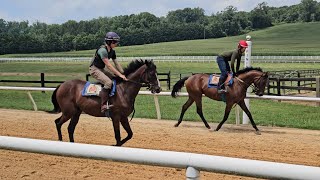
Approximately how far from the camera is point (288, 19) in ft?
593

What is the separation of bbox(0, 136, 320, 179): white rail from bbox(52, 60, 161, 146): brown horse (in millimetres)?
5270

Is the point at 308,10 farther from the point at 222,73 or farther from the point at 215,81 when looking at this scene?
the point at 222,73

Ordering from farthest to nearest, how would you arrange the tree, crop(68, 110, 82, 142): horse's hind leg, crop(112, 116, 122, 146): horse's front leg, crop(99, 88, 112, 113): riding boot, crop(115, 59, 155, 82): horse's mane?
the tree < crop(68, 110, 82, 142): horse's hind leg < crop(115, 59, 155, 82): horse's mane < crop(99, 88, 112, 113): riding boot < crop(112, 116, 122, 146): horse's front leg

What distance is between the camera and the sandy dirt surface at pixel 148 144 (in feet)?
22.4

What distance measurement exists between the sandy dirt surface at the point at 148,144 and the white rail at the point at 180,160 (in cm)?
313

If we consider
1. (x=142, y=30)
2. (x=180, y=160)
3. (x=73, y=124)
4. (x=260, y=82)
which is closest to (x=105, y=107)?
(x=73, y=124)

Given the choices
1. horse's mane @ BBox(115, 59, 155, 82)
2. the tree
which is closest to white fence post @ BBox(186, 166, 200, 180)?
horse's mane @ BBox(115, 59, 155, 82)

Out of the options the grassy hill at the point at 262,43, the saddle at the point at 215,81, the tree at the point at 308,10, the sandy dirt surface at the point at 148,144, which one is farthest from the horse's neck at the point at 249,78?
the tree at the point at 308,10

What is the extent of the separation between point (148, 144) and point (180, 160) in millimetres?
6941

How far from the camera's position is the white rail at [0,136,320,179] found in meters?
2.64

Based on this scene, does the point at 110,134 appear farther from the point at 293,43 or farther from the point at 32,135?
the point at 293,43

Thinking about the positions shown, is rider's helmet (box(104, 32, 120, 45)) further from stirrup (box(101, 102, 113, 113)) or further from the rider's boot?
stirrup (box(101, 102, 113, 113))

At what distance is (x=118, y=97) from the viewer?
886 cm

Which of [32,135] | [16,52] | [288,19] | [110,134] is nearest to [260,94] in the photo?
[110,134]
